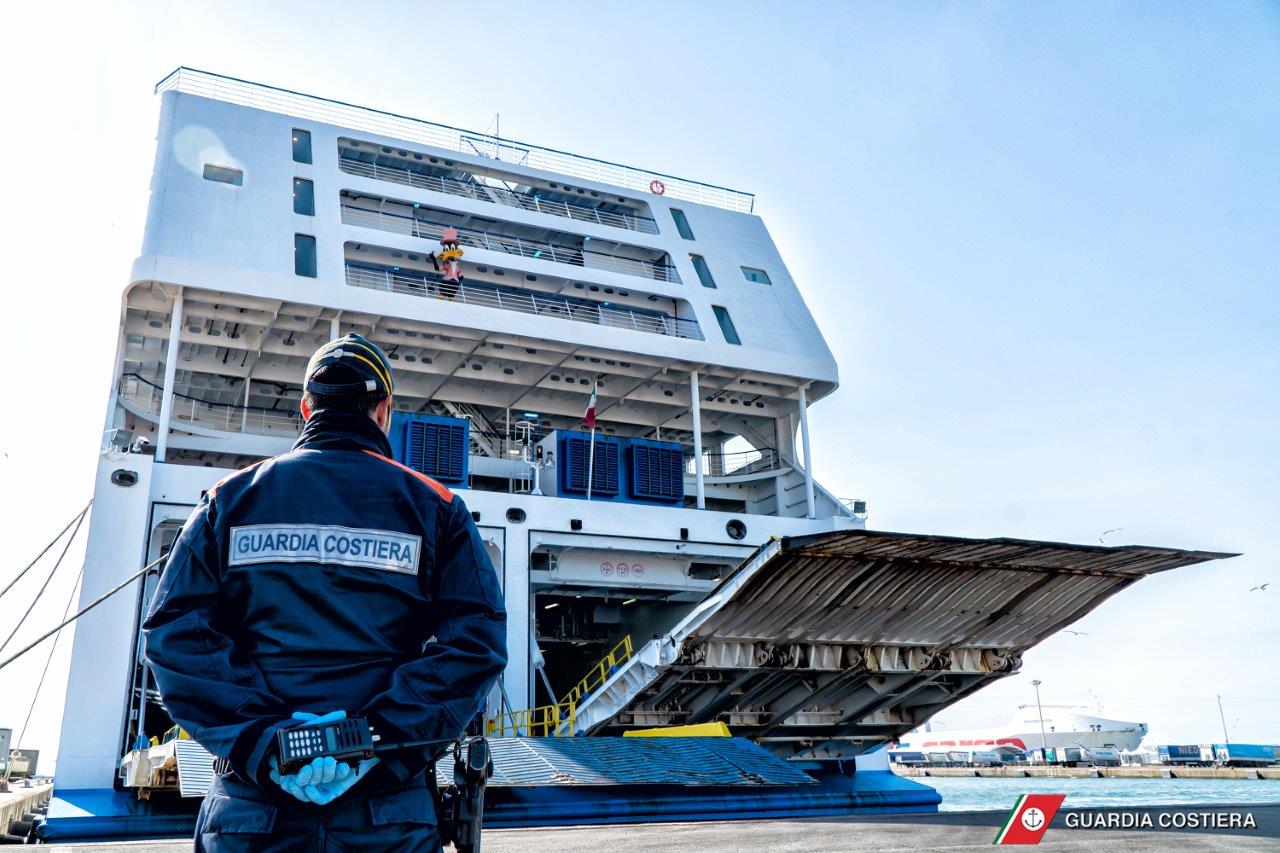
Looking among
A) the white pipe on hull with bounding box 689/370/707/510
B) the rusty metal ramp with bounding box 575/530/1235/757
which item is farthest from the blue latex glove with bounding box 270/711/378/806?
the white pipe on hull with bounding box 689/370/707/510

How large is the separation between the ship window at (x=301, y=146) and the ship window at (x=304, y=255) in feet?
10.6

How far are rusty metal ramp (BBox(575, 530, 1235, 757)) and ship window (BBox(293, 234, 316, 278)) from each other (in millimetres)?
9651

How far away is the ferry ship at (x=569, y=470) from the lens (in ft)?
47.5

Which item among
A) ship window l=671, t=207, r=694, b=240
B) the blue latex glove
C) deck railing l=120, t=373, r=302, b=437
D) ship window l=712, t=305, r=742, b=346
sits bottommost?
the blue latex glove

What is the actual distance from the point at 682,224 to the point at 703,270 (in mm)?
1967

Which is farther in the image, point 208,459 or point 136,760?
point 208,459

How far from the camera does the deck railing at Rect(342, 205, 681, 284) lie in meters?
22.9

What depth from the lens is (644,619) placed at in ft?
74.9

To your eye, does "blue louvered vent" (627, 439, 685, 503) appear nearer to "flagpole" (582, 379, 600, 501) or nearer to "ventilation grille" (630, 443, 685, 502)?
"ventilation grille" (630, 443, 685, 502)

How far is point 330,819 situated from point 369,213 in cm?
2203

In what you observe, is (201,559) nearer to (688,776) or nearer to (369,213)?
(688,776)

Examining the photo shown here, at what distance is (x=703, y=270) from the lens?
24891 mm

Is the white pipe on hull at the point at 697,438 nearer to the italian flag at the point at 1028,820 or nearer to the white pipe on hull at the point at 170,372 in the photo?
the white pipe on hull at the point at 170,372

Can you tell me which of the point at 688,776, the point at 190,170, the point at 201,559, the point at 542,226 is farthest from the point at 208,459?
the point at 201,559
